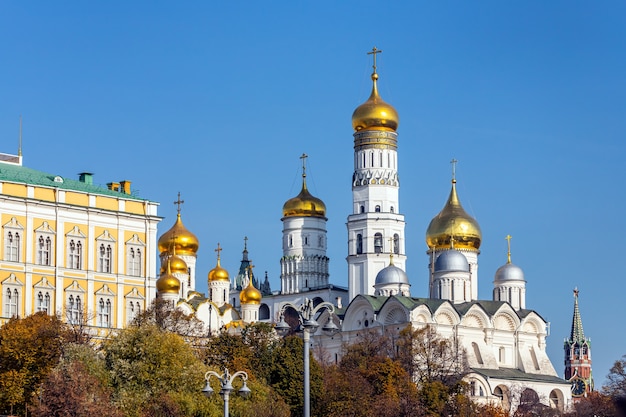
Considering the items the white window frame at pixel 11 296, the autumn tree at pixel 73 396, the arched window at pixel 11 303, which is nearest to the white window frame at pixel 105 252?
the white window frame at pixel 11 296

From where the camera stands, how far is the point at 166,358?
61.9 m

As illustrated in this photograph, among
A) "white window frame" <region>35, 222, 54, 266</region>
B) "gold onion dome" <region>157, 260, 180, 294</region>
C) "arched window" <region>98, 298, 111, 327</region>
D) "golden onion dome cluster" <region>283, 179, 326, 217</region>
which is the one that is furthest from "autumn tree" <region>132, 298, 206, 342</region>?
"golden onion dome cluster" <region>283, 179, 326, 217</region>

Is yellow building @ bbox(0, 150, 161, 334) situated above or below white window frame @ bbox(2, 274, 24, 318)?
above

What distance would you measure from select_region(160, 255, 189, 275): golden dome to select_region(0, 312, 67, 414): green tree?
35.8 m

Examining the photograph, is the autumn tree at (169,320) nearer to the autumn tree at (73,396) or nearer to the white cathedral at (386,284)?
the white cathedral at (386,284)

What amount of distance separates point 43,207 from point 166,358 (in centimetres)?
1841

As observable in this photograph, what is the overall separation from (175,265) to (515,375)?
23.4 m

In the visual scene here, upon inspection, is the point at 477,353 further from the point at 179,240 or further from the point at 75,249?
the point at 75,249

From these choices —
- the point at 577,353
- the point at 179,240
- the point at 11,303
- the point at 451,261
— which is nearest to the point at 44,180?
the point at 11,303

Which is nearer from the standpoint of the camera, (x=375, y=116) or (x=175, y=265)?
(x=175, y=265)

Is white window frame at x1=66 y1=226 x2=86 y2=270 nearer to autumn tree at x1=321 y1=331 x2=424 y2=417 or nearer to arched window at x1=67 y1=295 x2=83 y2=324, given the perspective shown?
arched window at x1=67 y1=295 x2=83 y2=324

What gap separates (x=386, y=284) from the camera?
10419 centimetres

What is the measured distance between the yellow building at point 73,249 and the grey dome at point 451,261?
2720 centimetres

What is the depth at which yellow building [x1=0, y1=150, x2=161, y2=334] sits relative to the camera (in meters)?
76.4
